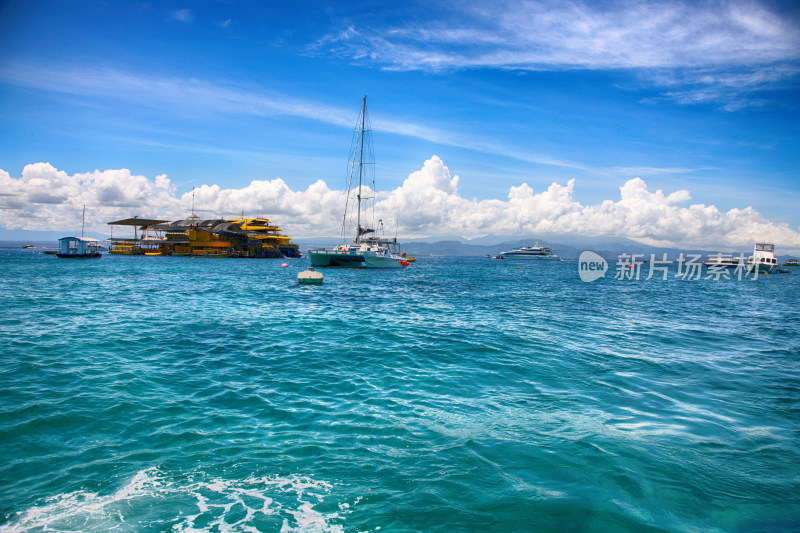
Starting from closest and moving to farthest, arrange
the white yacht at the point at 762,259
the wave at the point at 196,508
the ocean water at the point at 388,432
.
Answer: the wave at the point at 196,508
the ocean water at the point at 388,432
the white yacht at the point at 762,259

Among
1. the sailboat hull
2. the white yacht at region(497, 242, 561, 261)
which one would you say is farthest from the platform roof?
the white yacht at region(497, 242, 561, 261)

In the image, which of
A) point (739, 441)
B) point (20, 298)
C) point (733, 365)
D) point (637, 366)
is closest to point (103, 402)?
point (739, 441)

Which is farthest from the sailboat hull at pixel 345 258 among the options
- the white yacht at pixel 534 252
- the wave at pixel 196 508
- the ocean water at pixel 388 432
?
the white yacht at pixel 534 252

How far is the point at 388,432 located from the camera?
699 centimetres

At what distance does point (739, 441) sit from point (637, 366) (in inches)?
194

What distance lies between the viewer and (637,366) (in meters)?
11.9

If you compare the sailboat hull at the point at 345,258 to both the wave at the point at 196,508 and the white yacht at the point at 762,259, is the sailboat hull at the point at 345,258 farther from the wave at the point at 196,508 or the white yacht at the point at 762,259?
the white yacht at the point at 762,259

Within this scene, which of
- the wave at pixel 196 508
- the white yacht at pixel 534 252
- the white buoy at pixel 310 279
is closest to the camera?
the wave at pixel 196 508

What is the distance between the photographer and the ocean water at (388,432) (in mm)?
4898

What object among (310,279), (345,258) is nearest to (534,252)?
(345,258)

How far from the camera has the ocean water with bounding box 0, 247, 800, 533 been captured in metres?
4.90

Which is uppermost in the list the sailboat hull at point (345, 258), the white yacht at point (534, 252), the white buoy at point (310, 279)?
the white yacht at point (534, 252)

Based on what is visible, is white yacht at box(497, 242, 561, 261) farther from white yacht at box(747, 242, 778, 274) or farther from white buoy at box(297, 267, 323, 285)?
white buoy at box(297, 267, 323, 285)

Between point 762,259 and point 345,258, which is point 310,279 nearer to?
point 345,258
